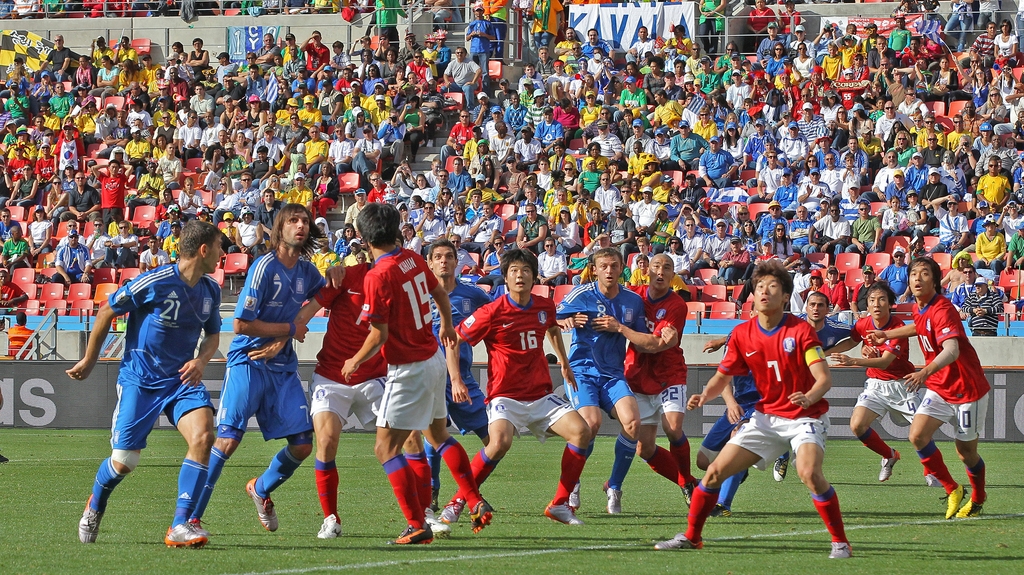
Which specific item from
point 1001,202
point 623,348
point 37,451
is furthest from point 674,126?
point 623,348

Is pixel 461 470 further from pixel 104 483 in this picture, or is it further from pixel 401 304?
pixel 104 483

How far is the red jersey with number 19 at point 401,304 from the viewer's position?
7.82 meters

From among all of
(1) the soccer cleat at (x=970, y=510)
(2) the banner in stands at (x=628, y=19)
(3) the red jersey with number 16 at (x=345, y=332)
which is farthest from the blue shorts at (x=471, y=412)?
(2) the banner in stands at (x=628, y=19)

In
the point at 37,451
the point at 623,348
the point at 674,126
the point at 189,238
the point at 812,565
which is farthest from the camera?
the point at 674,126

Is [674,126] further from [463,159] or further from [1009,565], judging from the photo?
[1009,565]

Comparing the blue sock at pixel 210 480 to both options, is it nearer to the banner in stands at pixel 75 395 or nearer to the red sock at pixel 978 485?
the red sock at pixel 978 485

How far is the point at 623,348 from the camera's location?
9.94 m

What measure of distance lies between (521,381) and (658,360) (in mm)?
1423

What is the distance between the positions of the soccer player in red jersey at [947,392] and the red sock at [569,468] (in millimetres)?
2556

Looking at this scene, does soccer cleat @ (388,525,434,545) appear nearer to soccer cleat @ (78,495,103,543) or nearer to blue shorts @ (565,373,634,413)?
soccer cleat @ (78,495,103,543)

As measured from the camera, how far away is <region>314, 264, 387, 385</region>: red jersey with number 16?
8.52 metres

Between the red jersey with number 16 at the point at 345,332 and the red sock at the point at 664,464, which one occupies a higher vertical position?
the red jersey with number 16 at the point at 345,332

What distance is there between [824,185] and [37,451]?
44.1 feet

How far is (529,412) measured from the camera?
9.24 meters
